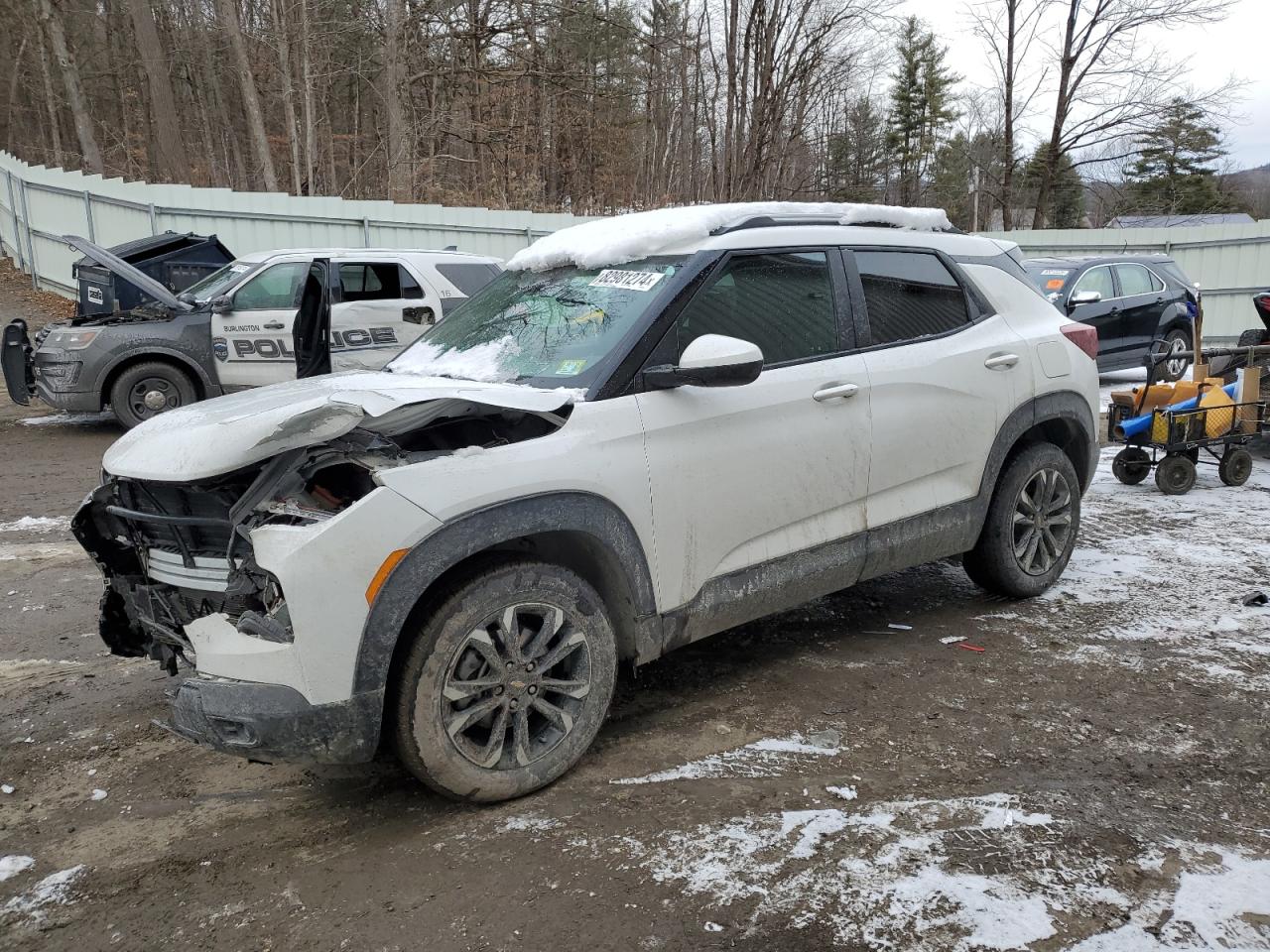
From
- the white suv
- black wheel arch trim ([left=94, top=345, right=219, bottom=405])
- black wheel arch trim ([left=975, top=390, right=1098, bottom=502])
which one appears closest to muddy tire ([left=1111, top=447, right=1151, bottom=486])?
black wheel arch trim ([left=975, top=390, right=1098, bottom=502])

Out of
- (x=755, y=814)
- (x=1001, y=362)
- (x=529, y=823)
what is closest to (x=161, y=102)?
(x=1001, y=362)

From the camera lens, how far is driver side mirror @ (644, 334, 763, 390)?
3.24 meters

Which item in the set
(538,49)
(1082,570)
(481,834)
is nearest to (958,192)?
(538,49)

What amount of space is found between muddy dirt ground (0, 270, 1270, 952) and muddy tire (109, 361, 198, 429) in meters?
5.51

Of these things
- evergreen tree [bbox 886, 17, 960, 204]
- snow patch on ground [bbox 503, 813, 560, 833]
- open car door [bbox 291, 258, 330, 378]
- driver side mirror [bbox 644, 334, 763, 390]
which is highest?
evergreen tree [bbox 886, 17, 960, 204]

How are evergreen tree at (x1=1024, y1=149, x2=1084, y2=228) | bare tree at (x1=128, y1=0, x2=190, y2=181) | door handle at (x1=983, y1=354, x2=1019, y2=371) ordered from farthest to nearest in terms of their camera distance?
1. evergreen tree at (x1=1024, y1=149, x2=1084, y2=228)
2. bare tree at (x1=128, y1=0, x2=190, y2=181)
3. door handle at (x1=983, y1=354, x2=1019, y2=371)

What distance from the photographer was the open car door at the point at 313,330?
182 inches

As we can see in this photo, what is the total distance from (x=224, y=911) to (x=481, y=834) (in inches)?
29.0

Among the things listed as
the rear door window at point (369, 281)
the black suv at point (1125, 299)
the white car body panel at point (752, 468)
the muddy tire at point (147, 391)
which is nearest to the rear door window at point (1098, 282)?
the black suv at point (1125, 299)

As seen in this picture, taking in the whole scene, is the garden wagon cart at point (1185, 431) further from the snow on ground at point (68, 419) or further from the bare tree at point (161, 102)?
the bare tree at point (161, 102)

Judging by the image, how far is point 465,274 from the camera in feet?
34.6

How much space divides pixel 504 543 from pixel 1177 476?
20.5 ft

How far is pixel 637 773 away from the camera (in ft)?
10.7

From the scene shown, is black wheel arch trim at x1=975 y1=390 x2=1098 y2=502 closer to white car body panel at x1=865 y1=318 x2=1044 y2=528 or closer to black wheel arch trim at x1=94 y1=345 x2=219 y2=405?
white car body panel at x1=865 y1=318 x2=1044 y2=528
